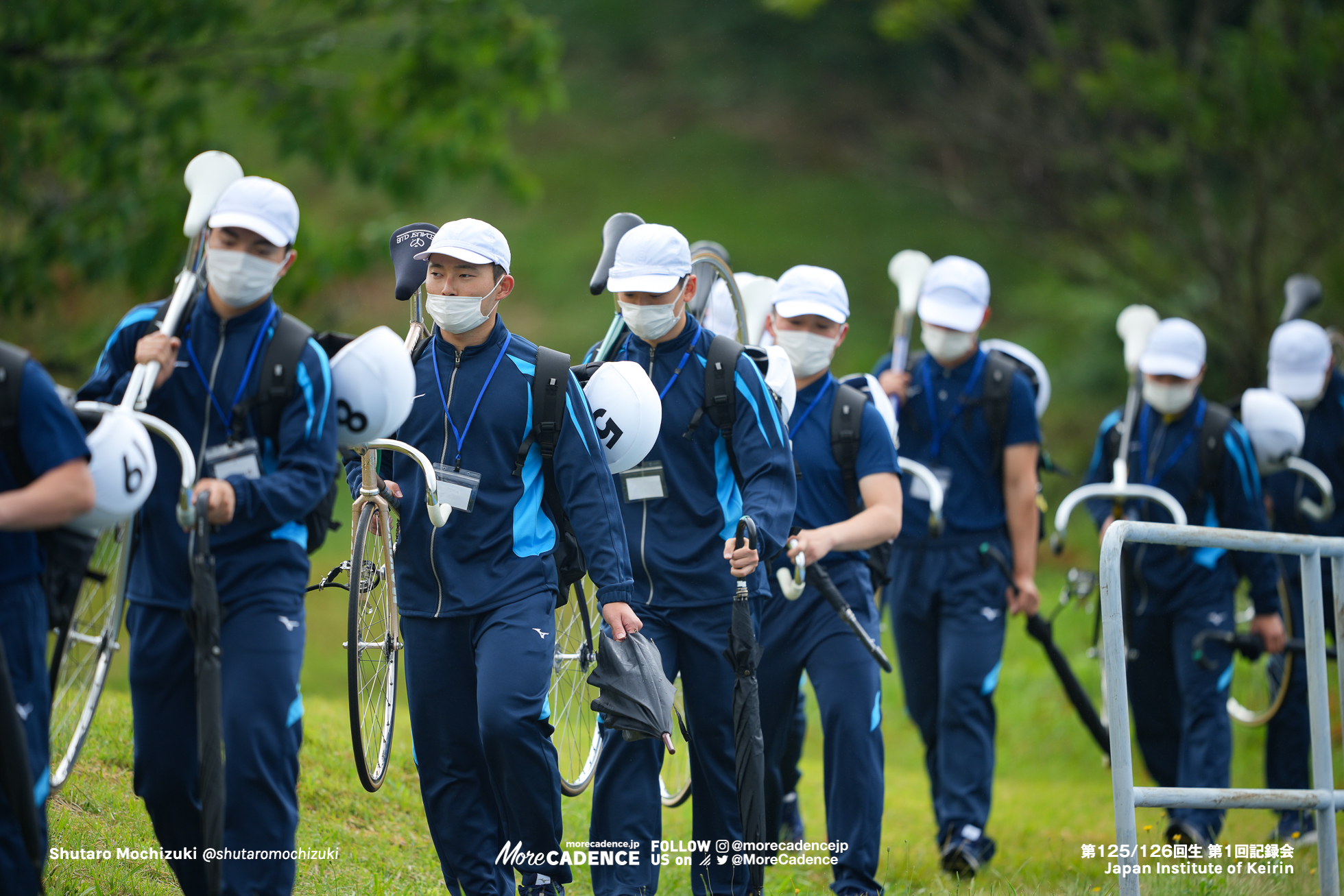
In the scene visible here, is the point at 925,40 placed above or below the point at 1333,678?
above

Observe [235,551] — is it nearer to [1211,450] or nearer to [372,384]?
[372,384]

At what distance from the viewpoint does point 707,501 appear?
5551mm

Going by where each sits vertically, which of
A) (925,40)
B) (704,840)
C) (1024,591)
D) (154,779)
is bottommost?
(704,840)

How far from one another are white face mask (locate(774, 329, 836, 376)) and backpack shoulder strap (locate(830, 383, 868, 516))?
0.61 feet

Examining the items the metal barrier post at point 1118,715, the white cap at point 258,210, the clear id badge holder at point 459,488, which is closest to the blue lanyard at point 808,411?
the metal barrier post at point 1118,715

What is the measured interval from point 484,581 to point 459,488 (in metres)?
0.33

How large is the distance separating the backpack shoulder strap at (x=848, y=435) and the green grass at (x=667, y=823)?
1655mm

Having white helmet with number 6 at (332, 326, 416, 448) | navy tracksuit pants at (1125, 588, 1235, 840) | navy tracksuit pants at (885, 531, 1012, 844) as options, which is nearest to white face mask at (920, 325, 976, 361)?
navy tracksuit pants at (885, 531, 1012, 844)

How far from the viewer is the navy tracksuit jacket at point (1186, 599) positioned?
7.40 m

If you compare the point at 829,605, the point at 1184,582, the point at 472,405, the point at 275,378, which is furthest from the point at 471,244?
the point at 1184,582

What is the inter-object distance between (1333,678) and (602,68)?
2658 centimetres

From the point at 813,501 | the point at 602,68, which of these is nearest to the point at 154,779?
the point at 813,501

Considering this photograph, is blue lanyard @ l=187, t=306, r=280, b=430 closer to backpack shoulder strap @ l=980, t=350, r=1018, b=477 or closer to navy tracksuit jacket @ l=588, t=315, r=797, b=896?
navy tracksuit jacket @ l=588, t=315, r=797, b=896

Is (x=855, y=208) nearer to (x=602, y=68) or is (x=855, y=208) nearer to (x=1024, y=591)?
(x=602, y=68)
